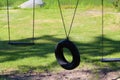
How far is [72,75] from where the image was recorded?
195 inches

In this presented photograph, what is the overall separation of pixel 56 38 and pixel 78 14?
139 inches

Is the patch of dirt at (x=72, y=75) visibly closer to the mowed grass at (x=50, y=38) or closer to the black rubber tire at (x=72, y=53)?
the mowed grass at (x=50, y=38)

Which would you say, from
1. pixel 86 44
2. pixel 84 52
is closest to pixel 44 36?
pixel 86 44

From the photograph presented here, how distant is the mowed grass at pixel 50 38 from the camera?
5.66 m

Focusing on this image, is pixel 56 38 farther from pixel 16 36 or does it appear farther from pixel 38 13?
pixel 38 13

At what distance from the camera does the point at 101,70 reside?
516 centimetres

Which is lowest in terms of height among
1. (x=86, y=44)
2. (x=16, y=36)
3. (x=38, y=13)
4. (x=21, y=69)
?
(x=38, y=13)

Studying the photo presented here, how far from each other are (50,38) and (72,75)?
3.24 metres

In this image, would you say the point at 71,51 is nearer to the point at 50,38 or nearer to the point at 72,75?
the point at 72,75

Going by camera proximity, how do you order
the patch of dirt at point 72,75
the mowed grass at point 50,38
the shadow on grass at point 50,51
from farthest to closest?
the shadow on grass at point 50,51
the mowed grass at point 50,38
the patch of dirt at point 72,75

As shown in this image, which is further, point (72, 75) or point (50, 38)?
point (50, 38)

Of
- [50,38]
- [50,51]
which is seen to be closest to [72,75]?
[50,51]

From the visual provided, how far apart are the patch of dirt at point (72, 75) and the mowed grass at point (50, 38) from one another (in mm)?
260

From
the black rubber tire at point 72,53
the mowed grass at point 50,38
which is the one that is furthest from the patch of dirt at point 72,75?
the black rubber tire at point 72,53
